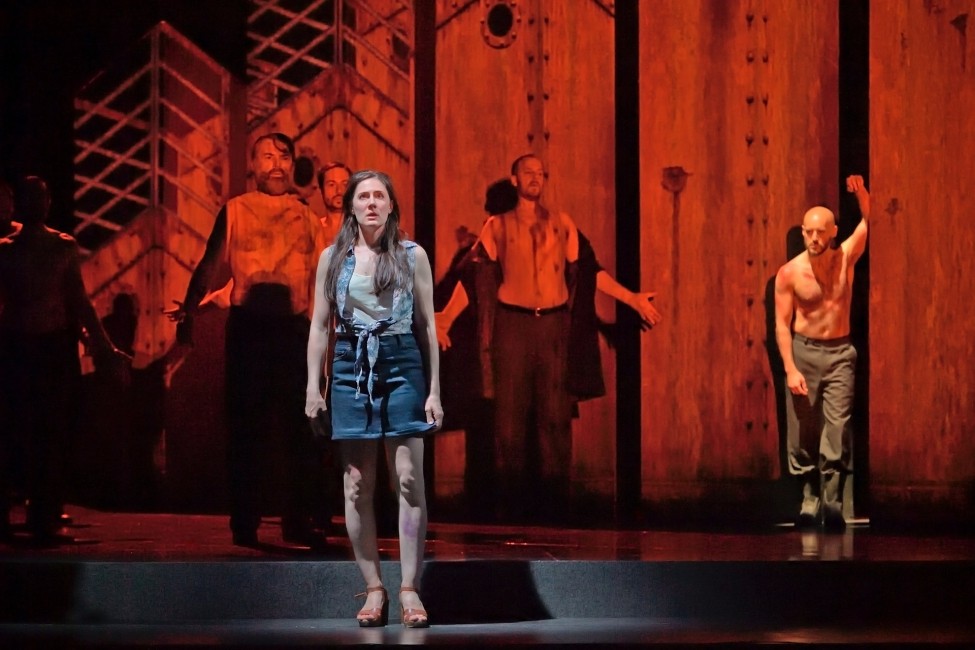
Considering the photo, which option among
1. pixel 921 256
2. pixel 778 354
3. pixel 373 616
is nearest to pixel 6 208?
pixel 373 616

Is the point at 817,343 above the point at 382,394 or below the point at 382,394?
above

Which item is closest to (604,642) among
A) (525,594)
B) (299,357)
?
(525,594)

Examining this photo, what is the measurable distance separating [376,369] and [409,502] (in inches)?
19.2

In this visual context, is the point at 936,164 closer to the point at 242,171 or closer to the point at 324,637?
the point at 242,171

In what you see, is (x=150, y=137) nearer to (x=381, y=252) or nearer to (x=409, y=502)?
(x=381, y=252)

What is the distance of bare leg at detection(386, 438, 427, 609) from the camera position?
486 centimetres

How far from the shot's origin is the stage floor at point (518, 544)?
219 inches

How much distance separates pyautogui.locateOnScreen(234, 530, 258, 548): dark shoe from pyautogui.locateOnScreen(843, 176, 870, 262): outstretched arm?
3589mm

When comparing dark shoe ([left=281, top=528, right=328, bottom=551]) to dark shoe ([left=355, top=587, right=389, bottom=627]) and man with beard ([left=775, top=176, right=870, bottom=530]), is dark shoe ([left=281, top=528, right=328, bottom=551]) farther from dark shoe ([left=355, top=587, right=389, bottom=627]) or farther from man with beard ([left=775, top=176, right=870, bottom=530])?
man with beard ([left=775, top=176, right=870, bottom=530])

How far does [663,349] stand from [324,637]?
135 inches

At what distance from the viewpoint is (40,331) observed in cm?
639

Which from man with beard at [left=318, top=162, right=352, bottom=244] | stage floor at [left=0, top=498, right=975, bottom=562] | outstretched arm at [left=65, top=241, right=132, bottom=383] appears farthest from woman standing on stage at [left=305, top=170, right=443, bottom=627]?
man with beard at [left=318, top=162, right=352, bottom=244]

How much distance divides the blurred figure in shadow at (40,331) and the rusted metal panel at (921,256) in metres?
4.12

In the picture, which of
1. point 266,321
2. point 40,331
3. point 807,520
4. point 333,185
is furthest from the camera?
point 807,520
